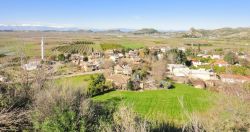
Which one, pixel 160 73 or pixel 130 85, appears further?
pixel 160 73

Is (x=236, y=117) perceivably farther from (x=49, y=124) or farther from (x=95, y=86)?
(x=95, y=86)

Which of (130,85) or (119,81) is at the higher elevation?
(119,81)

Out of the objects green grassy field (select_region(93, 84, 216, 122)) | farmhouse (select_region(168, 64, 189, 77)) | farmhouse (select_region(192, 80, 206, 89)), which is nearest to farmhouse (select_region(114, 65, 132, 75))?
farmhouse (select_region(168, 64, 189, 77))

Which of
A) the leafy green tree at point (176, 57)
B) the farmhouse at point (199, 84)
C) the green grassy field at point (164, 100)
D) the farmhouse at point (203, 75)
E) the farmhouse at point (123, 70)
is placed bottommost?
the green grassy field at point (164, 100)

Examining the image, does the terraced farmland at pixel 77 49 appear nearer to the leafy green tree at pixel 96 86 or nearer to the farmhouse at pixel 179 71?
the farmhouse at pixel 179 71

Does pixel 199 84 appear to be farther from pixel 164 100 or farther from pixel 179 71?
pixel 164 100

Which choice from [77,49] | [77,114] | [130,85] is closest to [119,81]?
[130,85]

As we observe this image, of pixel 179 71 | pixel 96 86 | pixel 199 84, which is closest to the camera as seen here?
pixel 96 86

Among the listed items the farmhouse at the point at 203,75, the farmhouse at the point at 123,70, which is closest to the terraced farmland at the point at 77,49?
the farmhouse at the point at 123,70

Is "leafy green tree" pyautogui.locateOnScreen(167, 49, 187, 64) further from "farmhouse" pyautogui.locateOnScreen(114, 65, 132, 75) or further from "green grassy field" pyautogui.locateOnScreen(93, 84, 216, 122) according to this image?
"green grassy field" pyautogui.locateOnScreen(93, 84, 216, 122)
